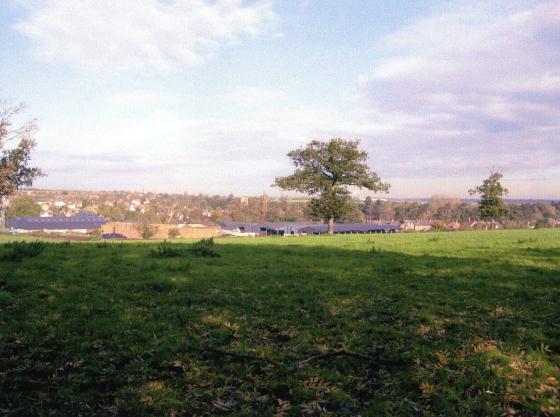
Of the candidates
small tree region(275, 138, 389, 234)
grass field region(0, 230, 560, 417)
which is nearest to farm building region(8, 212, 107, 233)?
small tree region(275, 138, 389, 234)

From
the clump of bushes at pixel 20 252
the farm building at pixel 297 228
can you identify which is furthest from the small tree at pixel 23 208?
the clump of bushes at pixel 20 252

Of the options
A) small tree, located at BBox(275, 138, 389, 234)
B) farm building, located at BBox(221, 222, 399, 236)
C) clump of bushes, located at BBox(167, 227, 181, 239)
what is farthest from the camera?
farm building, located at BBox(221, 222, 399, 236)

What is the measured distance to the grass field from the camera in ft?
20.7

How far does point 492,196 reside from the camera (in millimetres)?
73500

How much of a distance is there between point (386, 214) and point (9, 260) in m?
188

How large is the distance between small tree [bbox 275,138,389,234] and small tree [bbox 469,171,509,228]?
27727mm

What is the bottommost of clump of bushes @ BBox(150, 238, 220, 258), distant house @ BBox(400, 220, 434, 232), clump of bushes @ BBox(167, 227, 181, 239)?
clump of bushes @ BBox(167, 227, 181, 239)

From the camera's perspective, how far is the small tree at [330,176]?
57812mm

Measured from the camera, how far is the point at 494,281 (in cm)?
1422

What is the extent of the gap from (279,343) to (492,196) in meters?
75.9

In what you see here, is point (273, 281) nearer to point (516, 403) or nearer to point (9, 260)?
point (516, 403)

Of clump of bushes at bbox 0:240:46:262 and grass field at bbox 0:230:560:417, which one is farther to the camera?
clump of bushes at bbox 0:240:46:262

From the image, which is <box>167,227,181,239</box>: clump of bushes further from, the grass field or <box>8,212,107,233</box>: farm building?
the grass field

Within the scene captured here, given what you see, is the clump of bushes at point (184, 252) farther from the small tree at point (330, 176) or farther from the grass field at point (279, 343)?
the small tree at point (330, 176)
